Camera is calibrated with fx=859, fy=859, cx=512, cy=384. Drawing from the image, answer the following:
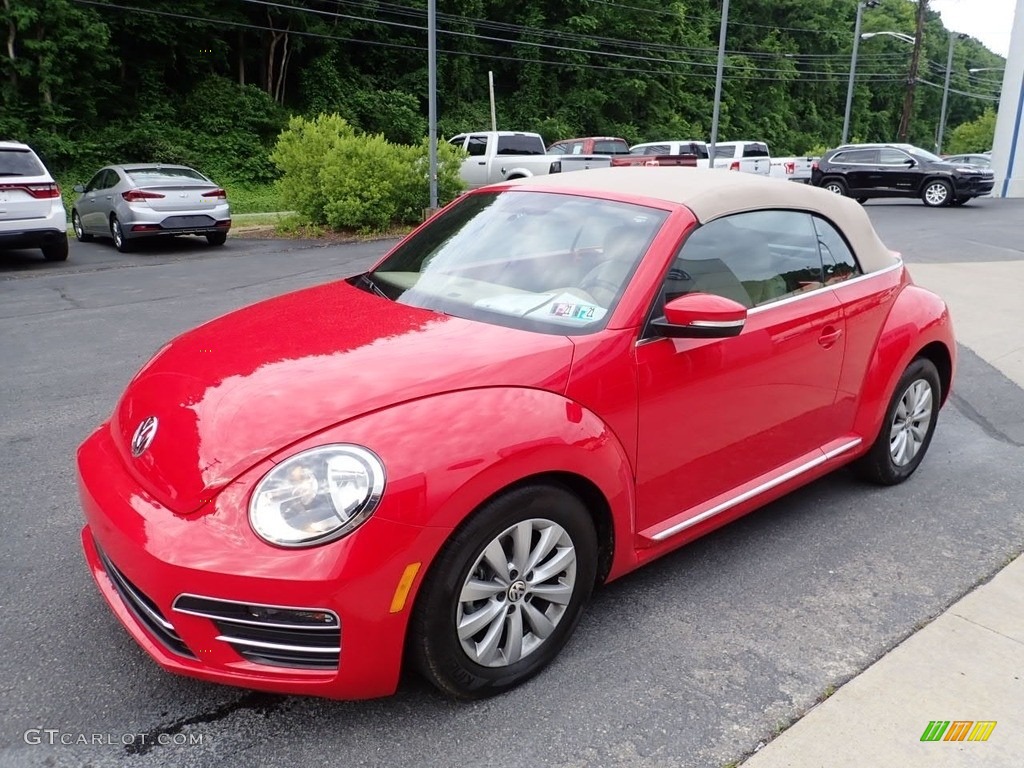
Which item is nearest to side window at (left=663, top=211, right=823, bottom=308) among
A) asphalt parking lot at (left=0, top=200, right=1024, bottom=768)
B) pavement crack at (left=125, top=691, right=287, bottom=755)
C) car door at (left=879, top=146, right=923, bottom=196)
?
asphalt parking lot at (left=0, top=200, right=1024, bottom=768)

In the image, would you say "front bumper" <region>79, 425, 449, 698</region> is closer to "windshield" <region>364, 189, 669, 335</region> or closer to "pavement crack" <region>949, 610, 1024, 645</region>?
"windshield" <region>364, 189, 669, 335</region>

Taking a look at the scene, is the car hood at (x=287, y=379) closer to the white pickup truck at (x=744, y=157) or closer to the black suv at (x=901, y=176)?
the black suv at (x=901, y=176)

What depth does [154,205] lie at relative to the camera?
1397cm

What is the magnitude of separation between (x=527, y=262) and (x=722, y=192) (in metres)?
0.84

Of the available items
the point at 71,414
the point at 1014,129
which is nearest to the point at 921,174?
the point at 1014,129

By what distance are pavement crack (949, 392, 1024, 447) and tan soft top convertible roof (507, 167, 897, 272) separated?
171 centimetres

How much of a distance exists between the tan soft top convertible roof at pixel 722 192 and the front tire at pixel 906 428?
2.00ft

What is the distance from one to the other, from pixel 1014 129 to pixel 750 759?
33.6 meters

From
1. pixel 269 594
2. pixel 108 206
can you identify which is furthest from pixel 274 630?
pixel 108 206

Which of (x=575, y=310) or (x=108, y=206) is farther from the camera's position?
(x=108, y=206)

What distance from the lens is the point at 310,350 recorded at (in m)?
2.95

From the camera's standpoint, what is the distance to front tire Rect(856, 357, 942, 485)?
4.28 meters

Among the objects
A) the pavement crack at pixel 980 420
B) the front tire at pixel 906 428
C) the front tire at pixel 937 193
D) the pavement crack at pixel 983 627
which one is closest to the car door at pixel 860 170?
the front tire at pixel 937 193

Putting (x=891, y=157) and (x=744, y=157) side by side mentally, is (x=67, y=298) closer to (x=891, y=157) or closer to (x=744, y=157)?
(x=891, y=157)
